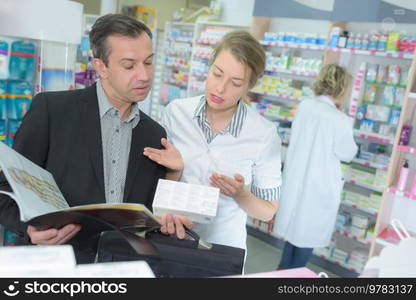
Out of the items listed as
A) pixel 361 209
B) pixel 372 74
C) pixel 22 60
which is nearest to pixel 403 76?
pixel 372 74

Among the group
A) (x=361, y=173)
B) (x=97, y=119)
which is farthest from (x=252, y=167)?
(x=361, y=173)

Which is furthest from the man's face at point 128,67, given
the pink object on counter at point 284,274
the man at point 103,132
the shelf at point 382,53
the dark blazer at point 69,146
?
the shelf at point 382,53

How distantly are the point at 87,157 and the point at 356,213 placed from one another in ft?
12.6

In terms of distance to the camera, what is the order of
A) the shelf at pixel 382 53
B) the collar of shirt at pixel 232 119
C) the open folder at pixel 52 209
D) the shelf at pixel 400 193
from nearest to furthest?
the open folder at pixel 52 209, the collar of shirt at pixel 232 119, the shelf at pixel 400 193, the shelf at pixel 382 53

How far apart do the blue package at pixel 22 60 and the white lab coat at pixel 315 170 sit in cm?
257

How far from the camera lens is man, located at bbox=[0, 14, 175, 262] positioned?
150 cm

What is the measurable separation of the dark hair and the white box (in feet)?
2.04

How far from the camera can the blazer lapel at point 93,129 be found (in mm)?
1518

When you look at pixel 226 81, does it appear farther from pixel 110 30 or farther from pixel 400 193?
pixel 400 193

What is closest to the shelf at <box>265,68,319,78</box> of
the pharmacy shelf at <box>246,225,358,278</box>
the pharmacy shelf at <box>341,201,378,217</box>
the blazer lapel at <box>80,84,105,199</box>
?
the pharmacy shelf at <box>341,201,378,217</box>

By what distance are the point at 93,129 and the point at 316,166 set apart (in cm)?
277

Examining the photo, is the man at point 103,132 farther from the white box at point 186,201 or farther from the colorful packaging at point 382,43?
the colorful packaging at point 382,43

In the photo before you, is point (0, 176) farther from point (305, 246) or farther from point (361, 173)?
point (361, 173)

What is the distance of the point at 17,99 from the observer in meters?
3.23
